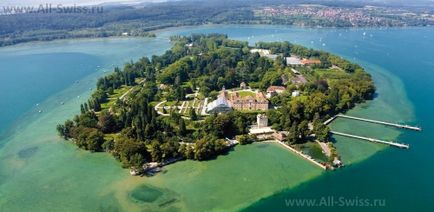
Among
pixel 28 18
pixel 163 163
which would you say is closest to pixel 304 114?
pixel 163 163

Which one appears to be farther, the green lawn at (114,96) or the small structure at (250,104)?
the green lawn at (114,96)

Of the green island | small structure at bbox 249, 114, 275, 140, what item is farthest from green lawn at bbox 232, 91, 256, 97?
small structure at bbox 249, 114, 275, 140

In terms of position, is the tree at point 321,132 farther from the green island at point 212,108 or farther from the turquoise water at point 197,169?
the turquoise water at point 197,169

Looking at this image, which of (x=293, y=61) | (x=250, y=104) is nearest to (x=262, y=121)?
(x=250, y=104)

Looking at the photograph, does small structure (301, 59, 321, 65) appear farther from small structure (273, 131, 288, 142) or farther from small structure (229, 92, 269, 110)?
small structure (273, 131, 288, 142)

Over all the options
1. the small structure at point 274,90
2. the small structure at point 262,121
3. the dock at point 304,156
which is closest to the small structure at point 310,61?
the small structure at point 274,90

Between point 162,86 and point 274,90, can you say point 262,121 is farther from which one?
point 162,86
